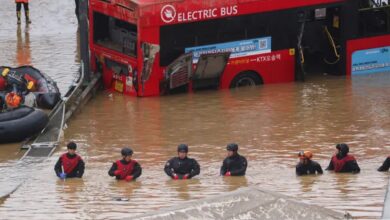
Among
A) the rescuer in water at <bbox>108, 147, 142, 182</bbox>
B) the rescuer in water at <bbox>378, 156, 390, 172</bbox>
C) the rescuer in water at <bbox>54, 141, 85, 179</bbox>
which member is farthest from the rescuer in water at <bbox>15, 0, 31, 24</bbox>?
the rescuer in water at <bbox>378, 156, 390, 172</bbox>

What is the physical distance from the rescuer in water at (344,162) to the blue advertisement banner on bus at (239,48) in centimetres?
825

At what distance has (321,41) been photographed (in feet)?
93.8

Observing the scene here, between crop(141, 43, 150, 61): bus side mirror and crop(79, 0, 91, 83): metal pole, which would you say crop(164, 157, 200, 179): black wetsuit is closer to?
crop(141, 43, 150, 61): bus side mirror

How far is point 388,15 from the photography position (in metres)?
28.3

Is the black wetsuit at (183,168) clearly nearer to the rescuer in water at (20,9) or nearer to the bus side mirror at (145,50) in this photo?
the bus side mirror at (145,50)

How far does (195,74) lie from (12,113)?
227 inches

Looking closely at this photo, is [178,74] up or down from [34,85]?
up

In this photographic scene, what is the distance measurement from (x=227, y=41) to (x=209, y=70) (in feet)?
2.75

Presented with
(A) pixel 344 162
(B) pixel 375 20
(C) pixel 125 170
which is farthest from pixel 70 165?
(B) pixel 375 20

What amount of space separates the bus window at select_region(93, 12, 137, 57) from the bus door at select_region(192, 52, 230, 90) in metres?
1.54

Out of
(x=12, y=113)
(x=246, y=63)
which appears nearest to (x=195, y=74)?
(x=246, y=63)

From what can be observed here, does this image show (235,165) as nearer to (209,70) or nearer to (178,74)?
(178,74)

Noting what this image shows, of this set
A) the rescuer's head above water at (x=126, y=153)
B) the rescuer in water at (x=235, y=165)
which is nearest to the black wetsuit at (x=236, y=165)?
the rescuer in water at (x=235, y=165)

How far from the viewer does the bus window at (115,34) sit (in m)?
26.4
